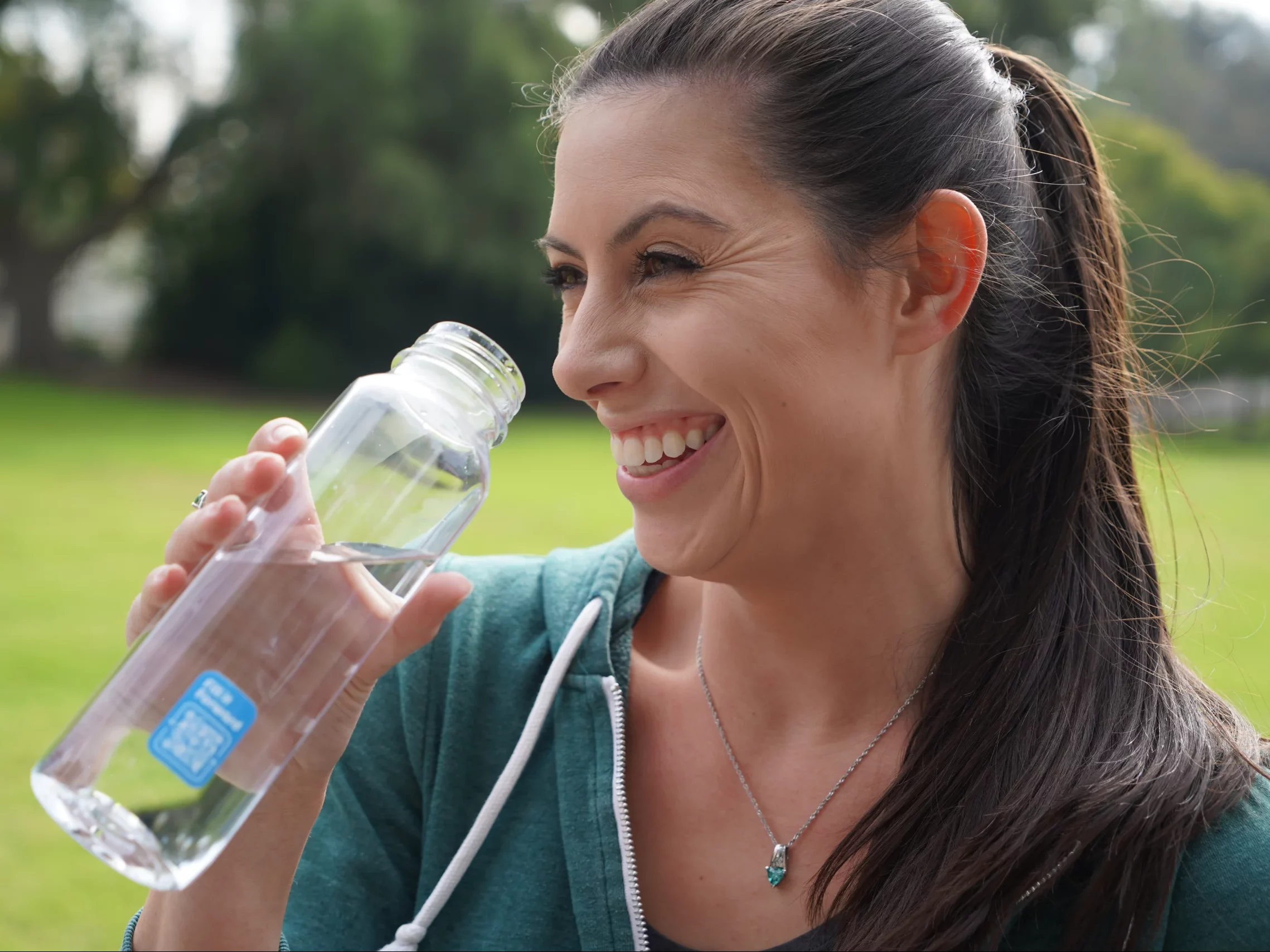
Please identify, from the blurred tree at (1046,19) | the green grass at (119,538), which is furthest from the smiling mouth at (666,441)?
the blurred tree at (1046,19)

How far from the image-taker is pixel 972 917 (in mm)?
1602

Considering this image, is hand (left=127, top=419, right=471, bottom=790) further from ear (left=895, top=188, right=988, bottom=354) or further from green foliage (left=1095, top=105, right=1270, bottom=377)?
green foliage (left=1095, top=105, right=1270, bottom=377)

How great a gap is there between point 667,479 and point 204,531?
2.13 ft

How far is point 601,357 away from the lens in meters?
1.74

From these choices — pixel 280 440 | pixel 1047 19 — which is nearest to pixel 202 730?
pixel 280 440

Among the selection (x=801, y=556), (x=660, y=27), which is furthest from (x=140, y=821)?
(x=660, y=27)

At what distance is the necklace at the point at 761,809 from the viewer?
6.13ft

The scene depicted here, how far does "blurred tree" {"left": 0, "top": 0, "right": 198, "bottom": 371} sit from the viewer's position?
22.0m

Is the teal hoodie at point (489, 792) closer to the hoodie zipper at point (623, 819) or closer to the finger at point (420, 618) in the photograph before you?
the hoodie zipper at point (623, 819)

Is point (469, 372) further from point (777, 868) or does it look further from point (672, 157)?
point (777, 868)

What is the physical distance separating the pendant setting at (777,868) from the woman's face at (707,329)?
44cm

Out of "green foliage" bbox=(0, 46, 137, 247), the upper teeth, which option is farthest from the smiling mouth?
"green foliage" bbox=(0, 46, 137, 247)

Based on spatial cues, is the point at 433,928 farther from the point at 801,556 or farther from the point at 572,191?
the point at 572,191

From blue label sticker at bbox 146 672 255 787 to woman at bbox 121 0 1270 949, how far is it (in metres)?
0.20
